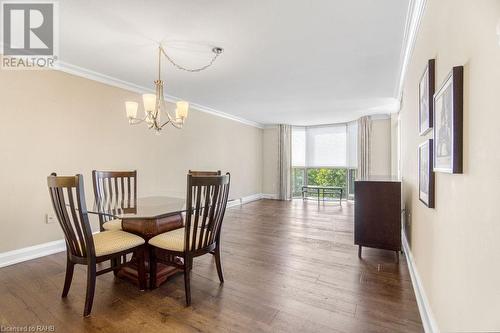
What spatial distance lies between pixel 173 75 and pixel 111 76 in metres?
0.90

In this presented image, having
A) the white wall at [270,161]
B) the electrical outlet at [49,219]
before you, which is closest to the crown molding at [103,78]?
the electrical outlet at [49,219]

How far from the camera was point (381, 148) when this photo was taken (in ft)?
20.4

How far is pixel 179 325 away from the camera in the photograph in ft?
5.59

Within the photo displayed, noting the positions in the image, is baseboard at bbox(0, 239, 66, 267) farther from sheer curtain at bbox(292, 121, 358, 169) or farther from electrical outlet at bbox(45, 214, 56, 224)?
sheer curtain at bbox(292, 121, 358, 169)

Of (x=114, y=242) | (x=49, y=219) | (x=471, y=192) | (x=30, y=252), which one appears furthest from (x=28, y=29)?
(x=471, y=192)

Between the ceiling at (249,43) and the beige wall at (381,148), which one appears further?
the beige wall at (381,148)

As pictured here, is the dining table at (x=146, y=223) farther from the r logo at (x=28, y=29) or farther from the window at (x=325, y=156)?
the window at (x=325, y=156)

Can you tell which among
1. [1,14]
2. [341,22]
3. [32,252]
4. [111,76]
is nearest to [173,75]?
[111,76]

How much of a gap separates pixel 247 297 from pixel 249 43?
245 centimetres

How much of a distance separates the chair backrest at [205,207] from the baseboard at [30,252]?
2201mm

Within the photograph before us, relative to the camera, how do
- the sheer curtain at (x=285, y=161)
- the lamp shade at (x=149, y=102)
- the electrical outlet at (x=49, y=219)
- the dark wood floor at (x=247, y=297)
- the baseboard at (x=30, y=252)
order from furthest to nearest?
the sheer curtain at (x=285, y=161), the electrical outlet at (x=49, y=219), the baseboard at (x=30, y=252), the lamp shade at (x=149, y=102), the dark wood floor at (x=247, y=297)

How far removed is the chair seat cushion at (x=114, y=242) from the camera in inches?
75.4

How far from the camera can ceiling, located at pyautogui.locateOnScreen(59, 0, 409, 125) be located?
2.02 meters

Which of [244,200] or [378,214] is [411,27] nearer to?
[378,214]
